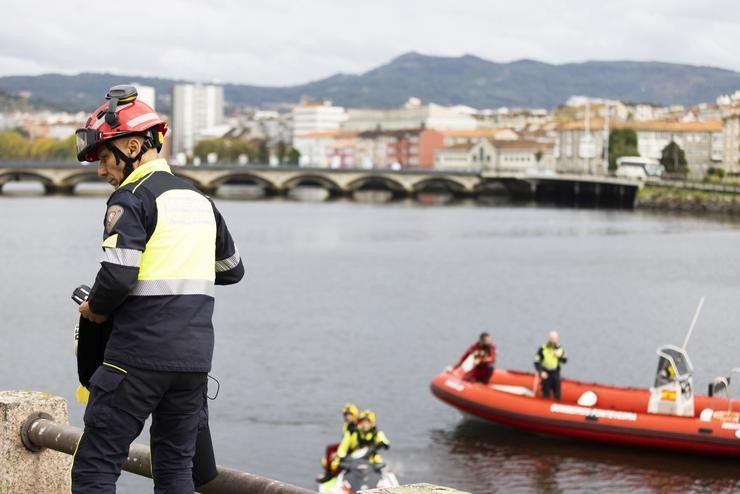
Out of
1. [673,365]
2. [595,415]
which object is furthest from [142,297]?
[595,415]

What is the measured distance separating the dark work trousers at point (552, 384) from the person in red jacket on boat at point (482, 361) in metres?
1.50

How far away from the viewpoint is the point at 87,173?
448 feet

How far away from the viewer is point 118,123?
5.10 meters

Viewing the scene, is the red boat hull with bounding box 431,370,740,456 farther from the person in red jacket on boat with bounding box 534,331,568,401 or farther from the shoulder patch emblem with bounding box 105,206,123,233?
the shoulder patch emblem with bounding box 105,206,123,233

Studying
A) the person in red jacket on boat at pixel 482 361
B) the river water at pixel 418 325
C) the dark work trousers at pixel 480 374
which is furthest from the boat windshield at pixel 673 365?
the dark work trousers at pixel 480 374

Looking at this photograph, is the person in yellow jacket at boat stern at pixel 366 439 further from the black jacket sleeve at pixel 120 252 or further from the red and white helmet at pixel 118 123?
the black jacket sleeve at pixel 120 252

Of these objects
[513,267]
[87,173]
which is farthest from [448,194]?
[513,267]

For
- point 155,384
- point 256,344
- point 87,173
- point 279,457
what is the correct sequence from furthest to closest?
1. point 87,173
2. point 256,344
3. point 279,457
4. point 155,384

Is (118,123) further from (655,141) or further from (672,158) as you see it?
(655,141)

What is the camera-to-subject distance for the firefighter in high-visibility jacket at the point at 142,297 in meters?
4.88

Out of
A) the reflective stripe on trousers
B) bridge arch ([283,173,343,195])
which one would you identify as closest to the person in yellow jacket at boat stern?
the reflective stripe on trousers

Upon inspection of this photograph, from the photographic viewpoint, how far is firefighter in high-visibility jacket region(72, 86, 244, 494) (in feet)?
16.0

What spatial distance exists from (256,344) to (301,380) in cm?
650

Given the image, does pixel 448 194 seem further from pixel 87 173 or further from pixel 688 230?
pixel 688 230
